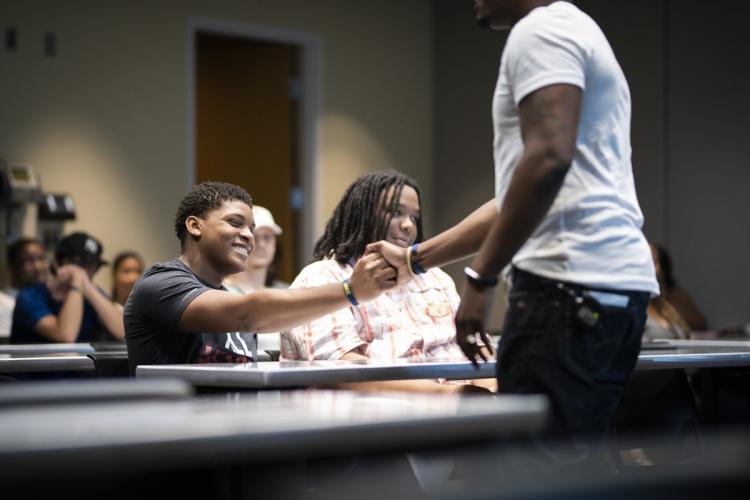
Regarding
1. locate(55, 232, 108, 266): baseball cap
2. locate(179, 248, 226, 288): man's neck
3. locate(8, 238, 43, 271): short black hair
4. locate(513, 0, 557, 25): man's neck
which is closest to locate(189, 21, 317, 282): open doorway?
locate(8, 238, 43, 271): short black hair

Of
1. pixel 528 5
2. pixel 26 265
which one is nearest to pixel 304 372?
pixel 528 5

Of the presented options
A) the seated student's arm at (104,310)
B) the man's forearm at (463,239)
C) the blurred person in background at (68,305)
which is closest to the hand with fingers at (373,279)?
the man's forearm at (463,239)

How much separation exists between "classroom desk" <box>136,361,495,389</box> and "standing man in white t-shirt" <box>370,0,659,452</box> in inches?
12.8

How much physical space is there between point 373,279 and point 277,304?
0.70 ft

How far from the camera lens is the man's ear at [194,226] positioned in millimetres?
2635

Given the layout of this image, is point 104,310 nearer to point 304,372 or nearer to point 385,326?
point 385,326

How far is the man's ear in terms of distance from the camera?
2635mm

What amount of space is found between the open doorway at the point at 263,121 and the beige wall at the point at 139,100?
10 centimetres

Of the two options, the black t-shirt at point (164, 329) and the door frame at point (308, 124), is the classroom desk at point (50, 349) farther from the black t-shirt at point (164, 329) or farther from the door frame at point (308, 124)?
the door frame at point (308, 124)

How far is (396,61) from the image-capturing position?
789cm

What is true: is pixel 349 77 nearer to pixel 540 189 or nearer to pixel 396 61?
pixel 396 61

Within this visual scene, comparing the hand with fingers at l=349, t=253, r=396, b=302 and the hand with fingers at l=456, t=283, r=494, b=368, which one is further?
the hand with fingers at l=349, t=253, r=396, b=302

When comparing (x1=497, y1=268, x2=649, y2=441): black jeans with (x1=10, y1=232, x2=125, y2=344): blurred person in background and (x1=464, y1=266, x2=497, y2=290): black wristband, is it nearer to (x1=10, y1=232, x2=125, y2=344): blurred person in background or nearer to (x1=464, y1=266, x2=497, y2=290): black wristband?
(x1=464, y1=266, x2=497, y2=290): black wristband

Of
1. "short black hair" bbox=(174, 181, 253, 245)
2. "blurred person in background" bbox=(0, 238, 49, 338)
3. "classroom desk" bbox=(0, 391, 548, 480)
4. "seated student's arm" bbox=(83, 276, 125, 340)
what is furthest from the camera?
"blurred person in background" bbox=(0, 238, 49, 338)
